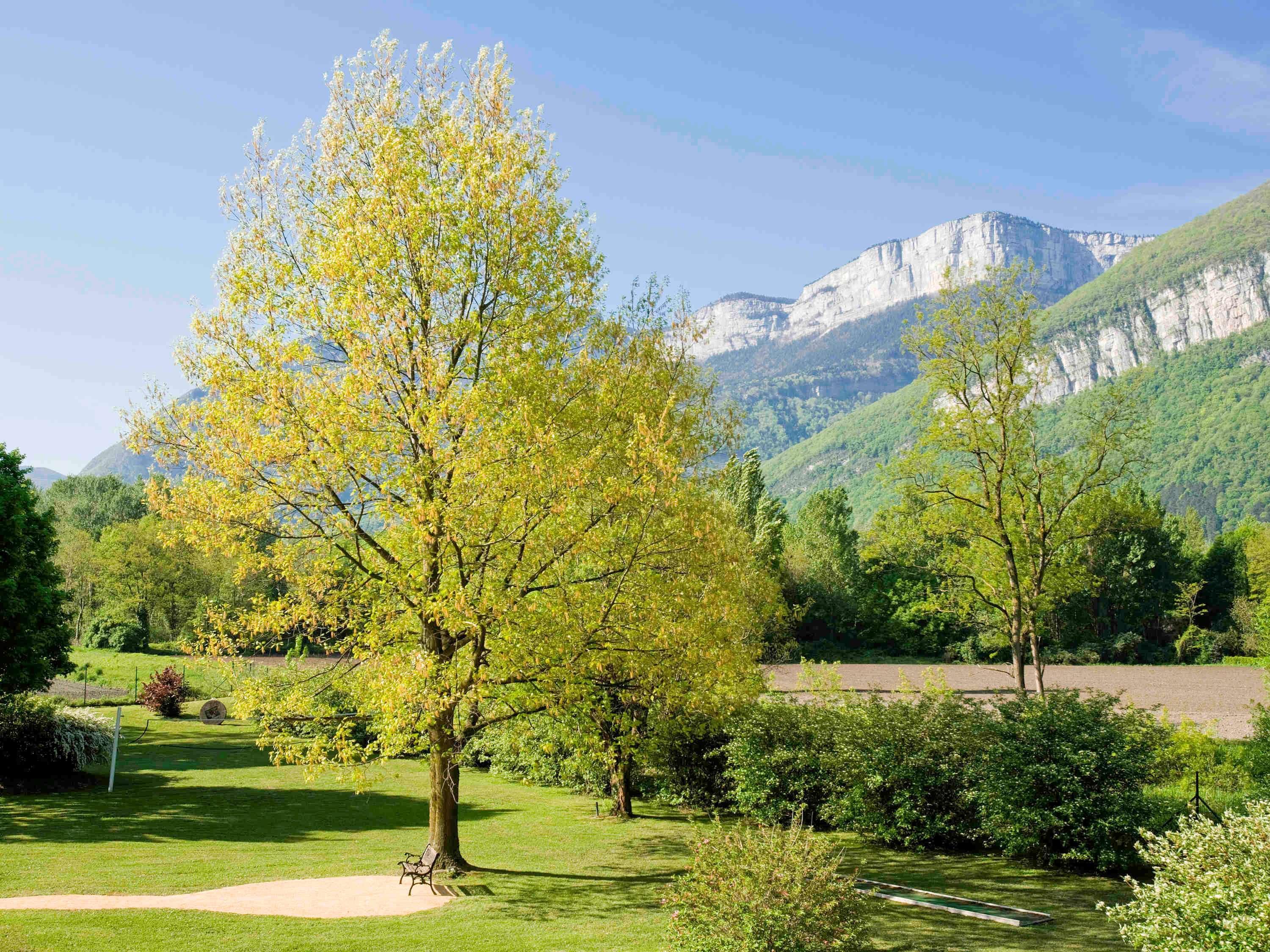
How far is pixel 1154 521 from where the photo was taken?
2039 cm

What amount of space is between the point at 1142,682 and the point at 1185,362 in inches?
4946

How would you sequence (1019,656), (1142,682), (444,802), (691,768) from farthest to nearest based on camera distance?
(1142,682) < (1019,656) < (691,768) < (444,802)

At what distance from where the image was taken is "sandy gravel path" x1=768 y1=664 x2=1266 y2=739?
27.6 metres

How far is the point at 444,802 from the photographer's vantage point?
1298 centimetres

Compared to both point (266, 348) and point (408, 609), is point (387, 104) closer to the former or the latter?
point (266, 348)

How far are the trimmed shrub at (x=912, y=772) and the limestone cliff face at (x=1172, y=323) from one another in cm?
14270

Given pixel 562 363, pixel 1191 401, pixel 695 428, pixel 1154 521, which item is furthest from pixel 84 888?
pixel 1191 401

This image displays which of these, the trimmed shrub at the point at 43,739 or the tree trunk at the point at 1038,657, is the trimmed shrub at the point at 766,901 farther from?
the trimmed shrub at the point at 43,739

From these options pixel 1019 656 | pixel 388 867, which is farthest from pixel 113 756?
pixel 1019 656

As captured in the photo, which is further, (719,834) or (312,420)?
(312,420)

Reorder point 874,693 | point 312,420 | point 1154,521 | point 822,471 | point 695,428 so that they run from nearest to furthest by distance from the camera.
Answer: point 312,420
point 874,693
point 695,428
point 1154,521
point 822,471

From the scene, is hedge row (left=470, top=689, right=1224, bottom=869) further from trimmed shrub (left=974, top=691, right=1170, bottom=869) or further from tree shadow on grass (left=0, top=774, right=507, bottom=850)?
tree shadow on grass (left=0, top=774, right=507, bottom=850)

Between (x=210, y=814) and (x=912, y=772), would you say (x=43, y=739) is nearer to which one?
(x=210, y=814)

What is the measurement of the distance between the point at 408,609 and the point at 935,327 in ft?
47.6
